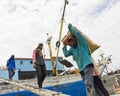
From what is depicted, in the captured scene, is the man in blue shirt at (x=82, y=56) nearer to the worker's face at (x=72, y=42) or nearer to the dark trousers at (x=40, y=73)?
the worker's face at (x=72, y=42)

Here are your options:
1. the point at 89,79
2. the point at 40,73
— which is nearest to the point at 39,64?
the point at 40,73

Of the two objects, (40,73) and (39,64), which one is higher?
(39,64)

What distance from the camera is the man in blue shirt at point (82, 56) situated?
159 inches

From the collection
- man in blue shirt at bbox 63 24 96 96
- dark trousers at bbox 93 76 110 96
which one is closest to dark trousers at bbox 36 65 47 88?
man in blue shirt at bbox 63 24 96 96

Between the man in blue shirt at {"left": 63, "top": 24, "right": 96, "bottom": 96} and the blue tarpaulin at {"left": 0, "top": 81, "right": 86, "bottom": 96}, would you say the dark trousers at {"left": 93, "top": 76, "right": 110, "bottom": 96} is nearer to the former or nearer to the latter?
the man in blue shirt at {"left": 63, "top": 24, "right": 96, "bottom": 96}

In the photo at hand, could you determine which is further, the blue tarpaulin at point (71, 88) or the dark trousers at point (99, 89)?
the blue tarpaulin at point (71, 88)

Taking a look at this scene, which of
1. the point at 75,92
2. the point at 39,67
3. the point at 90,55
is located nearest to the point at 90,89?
the point at 90,55

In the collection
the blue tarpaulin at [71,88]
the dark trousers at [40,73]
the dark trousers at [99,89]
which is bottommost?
the dark trousers at [99,89]

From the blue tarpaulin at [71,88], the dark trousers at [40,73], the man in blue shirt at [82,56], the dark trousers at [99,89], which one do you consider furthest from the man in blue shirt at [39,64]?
the blue tarpaulin at [71,88]

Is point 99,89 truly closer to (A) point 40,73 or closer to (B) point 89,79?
(B) point 89,79

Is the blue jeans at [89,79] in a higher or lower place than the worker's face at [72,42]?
lower

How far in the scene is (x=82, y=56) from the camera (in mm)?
4168

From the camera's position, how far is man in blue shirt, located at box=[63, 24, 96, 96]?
4027 mm

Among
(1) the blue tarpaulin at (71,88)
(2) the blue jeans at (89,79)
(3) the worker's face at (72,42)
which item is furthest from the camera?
(1) the blue tarpaulin at (71,88)
